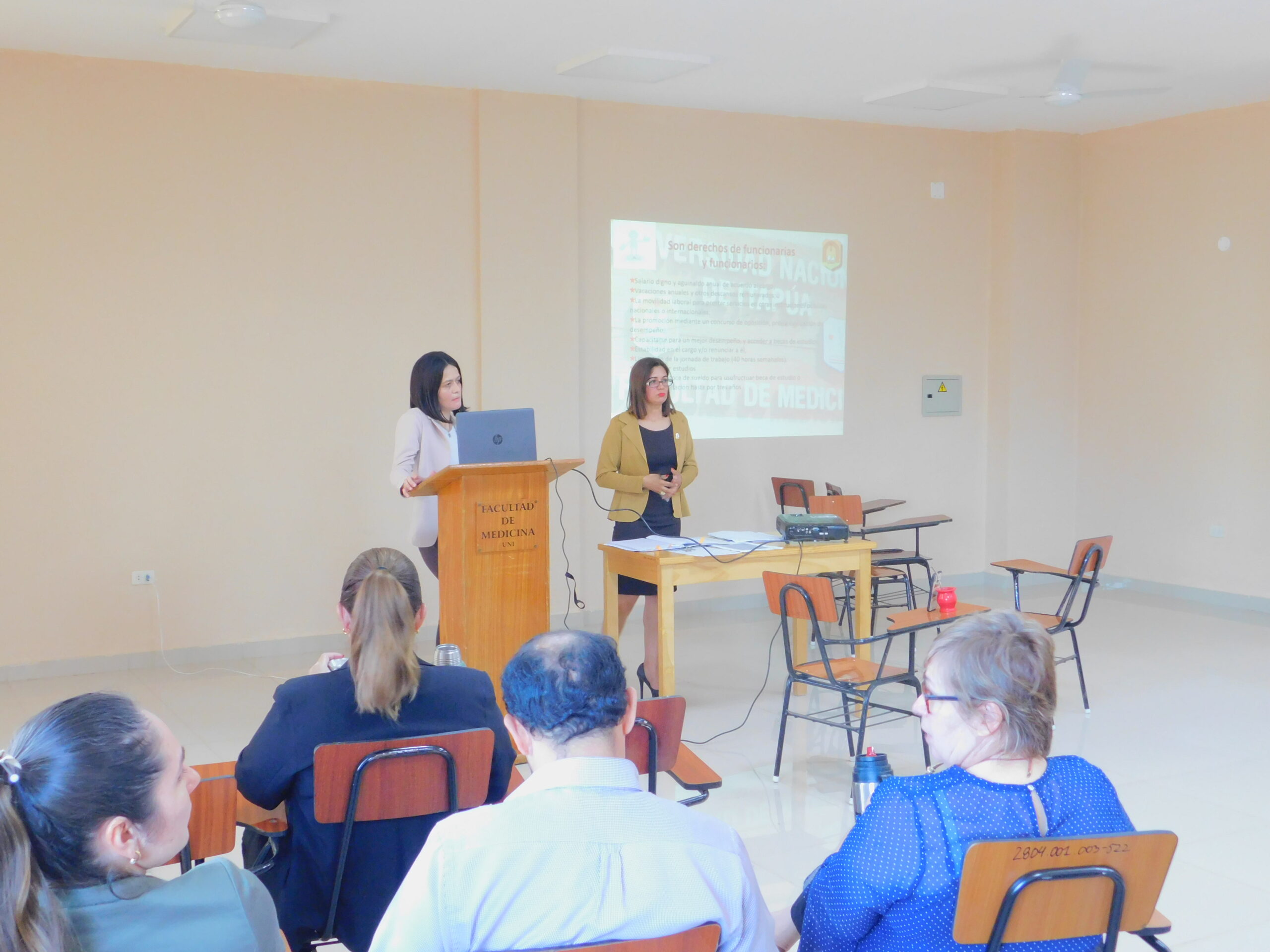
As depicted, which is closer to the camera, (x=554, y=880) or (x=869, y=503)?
(x=554, y=880)

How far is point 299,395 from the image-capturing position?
6.16 meters

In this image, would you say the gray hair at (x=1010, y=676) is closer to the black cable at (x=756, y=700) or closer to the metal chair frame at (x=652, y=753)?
the metal chair frame at (x=652, y=753)

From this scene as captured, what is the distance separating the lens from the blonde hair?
2314 mm

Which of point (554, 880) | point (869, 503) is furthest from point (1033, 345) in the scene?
point (554, 880)

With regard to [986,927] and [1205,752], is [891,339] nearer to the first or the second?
[1205,752]

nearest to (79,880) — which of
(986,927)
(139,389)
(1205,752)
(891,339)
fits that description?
(986,927)

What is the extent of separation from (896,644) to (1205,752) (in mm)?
2099

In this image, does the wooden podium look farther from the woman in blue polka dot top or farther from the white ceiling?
the woman in blue polka dot top

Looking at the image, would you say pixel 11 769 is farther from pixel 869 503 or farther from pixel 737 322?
pixel 869 503

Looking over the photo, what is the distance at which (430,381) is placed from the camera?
479 cm

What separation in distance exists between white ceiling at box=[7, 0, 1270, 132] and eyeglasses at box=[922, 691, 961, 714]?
392cm

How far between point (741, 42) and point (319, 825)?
4520mm

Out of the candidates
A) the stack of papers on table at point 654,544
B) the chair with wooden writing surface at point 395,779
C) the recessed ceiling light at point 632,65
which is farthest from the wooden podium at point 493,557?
the recessed ceiling light at point 632,65

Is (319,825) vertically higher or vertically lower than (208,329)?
lower
